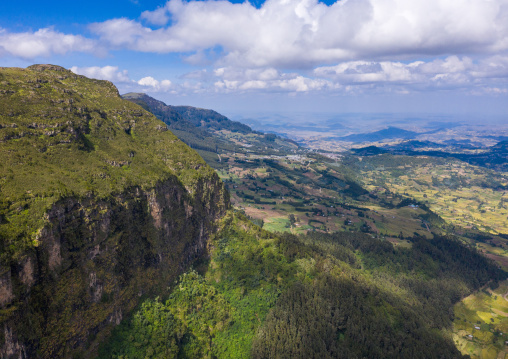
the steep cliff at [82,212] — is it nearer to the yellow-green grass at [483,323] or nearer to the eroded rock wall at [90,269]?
the eroded rock wall at [90,269]

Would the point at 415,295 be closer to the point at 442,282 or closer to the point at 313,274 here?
the point at 442,282

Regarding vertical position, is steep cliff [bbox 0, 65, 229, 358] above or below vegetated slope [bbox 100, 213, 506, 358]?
above


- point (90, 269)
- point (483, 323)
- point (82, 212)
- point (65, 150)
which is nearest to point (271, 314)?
point (90, 269)

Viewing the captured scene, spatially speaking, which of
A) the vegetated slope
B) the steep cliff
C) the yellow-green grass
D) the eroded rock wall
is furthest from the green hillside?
the yellow-green grass

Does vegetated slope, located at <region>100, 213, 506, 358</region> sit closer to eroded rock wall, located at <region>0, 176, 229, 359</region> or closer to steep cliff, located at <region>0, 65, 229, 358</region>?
eroded rock wall, located at <region>0, 176, 229, 359</region>

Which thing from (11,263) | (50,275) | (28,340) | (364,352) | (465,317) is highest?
(11,263)

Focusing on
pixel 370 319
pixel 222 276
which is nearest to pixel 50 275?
pixel 222 276
